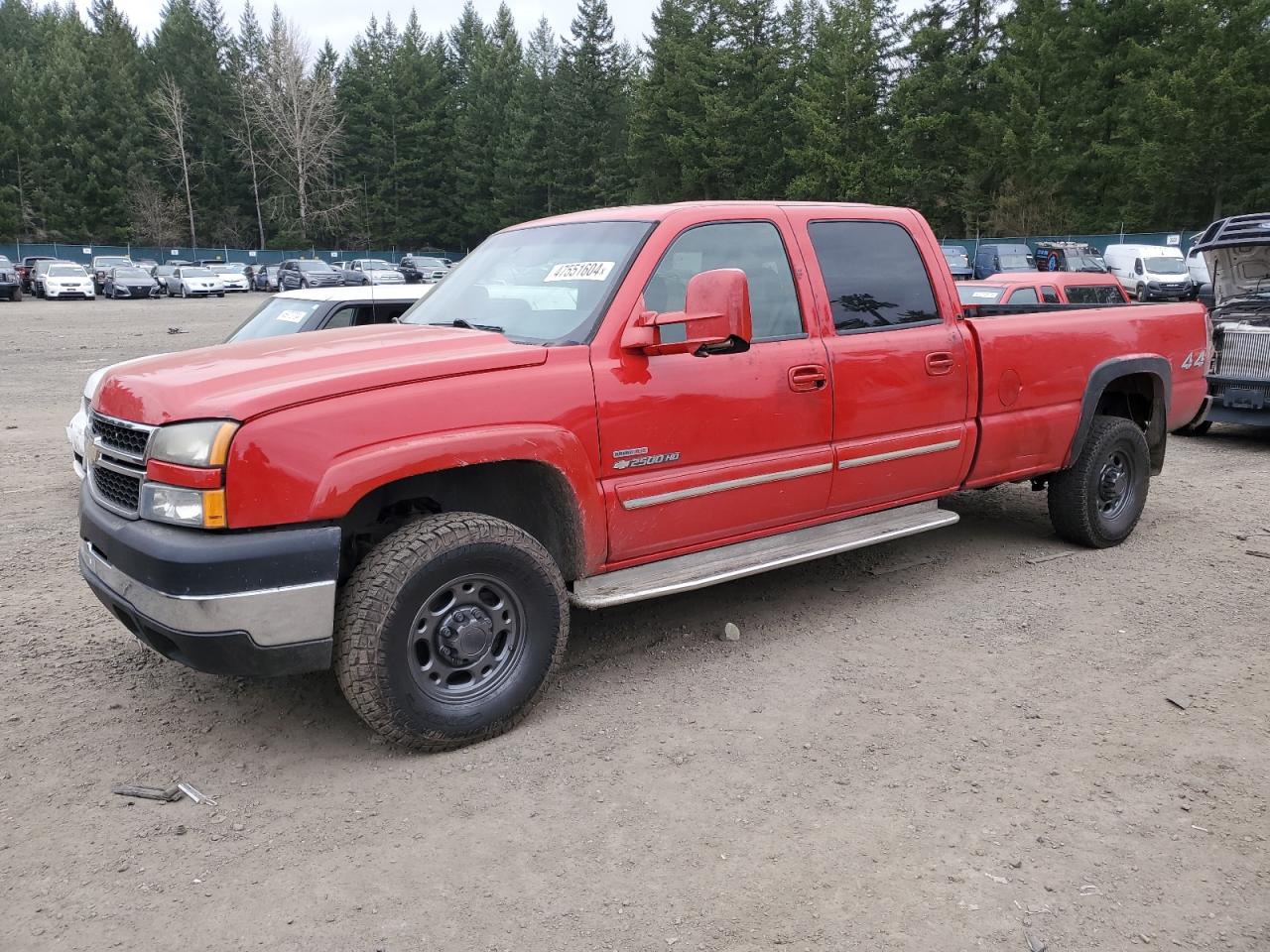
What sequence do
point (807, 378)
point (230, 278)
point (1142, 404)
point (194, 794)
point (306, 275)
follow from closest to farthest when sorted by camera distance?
point (194, 794), point (807, 378), point (1142, 404), point (306, 275), point (230, 278)

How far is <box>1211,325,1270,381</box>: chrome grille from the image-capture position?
9.34m

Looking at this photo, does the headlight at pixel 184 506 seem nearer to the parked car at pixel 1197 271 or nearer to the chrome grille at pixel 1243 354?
the chrome grille at pixel 1243 354

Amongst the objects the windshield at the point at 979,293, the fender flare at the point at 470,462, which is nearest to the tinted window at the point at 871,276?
the fender flare at the point at 470,462

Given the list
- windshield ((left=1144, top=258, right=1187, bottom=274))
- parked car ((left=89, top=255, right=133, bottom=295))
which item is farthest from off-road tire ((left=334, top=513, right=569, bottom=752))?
parked car ((left=89, top=255, right=133, bottom=295))

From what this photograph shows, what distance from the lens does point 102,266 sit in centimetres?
4362

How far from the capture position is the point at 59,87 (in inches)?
2714

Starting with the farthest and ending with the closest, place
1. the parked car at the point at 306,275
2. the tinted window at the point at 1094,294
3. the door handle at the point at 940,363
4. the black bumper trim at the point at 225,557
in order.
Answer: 1. the parked car at the point at 306,275
2. the tinted window at the point at 1094,294
3. the door handle at the point at 940,363
4. the black bumper trim at the point at 225,557

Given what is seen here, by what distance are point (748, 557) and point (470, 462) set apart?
146 cm

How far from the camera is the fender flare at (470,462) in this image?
3299 millimetres

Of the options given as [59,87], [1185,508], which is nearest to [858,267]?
[1185,508]

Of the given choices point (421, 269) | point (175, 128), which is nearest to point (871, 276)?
point (421, 269)

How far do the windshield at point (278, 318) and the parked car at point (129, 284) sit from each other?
35.6m

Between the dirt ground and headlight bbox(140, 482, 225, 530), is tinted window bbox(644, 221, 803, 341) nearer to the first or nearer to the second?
the dirt ground

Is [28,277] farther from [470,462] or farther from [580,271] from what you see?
[470,462]
